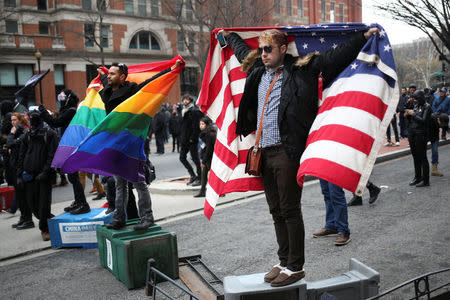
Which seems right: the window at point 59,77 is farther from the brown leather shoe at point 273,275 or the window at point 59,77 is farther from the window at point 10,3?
the brown leather shoe at point 273,275

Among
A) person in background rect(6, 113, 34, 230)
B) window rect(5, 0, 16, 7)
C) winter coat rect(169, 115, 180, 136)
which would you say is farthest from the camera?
window rect(5, 0, 16, 7)

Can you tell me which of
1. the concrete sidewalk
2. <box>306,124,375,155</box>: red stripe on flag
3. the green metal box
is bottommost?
the concrete sidewalk

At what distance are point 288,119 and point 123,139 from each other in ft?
7.98

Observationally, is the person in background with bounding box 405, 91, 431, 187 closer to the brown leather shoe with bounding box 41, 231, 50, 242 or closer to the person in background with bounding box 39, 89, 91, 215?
the person in background with bounding box 39, 89, 91, 215

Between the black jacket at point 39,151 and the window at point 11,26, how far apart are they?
99.2 ft

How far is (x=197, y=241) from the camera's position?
251 inches

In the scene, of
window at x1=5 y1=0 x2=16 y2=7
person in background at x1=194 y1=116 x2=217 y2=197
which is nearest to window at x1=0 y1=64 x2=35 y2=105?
window at x1=5 y1=0 x2=16 y2=7

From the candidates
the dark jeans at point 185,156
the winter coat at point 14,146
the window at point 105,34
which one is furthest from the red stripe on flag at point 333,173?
the window at point 105,34

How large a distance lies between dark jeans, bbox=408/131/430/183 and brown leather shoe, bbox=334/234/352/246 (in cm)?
424

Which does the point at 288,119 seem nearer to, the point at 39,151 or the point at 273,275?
the point at 273,275

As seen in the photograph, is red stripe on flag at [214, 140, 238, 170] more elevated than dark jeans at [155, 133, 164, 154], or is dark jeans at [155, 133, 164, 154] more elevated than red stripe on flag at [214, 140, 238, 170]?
red stripe on flag at [214, 140, 238, 170]

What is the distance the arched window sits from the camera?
39.2m

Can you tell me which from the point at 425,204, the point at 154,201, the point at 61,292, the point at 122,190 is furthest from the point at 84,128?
the point at 425,204

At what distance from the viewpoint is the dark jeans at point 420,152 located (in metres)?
9.23
